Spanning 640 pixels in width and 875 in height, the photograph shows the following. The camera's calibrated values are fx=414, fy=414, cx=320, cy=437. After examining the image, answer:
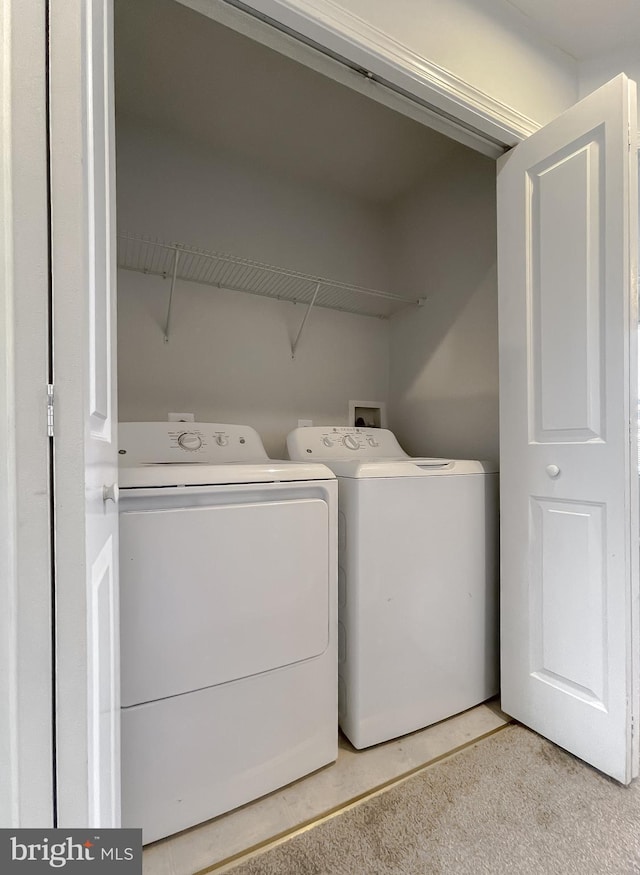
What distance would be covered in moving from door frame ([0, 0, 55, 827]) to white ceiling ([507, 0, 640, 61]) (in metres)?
1.71

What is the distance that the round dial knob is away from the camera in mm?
1571

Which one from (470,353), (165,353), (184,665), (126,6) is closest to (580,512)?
(470,353)

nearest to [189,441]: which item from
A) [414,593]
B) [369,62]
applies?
[414,593]

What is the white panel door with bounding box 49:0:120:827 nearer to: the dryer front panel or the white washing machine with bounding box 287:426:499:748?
the dryer front panel

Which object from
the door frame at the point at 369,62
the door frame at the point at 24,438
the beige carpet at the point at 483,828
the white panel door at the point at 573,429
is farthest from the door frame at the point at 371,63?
the beige carpet at the point at 483,828

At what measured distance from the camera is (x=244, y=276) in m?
1.93

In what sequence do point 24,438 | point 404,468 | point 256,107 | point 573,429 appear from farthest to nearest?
point 256,107 < point 404,468 < point 573,429 < point 24,438

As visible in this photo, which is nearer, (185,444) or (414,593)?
(414,593)

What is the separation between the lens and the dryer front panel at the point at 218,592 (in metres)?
1.01

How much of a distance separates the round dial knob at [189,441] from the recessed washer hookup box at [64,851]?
1.11 meters

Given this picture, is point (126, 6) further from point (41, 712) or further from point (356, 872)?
point (356, 872)

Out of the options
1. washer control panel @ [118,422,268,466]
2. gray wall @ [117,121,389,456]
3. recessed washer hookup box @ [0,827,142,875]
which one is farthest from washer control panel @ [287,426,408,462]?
recessed washer hookup box @ [0,827,142,875]

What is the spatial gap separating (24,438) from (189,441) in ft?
3.64

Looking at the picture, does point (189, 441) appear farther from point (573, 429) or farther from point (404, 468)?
point (573, 429)
